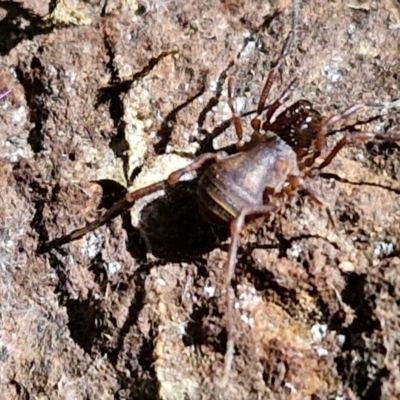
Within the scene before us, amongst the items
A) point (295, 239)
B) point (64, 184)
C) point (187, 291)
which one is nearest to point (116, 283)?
point (187, 291)

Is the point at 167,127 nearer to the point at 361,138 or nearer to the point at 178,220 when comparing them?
the point at 178,220

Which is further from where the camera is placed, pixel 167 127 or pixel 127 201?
pixel 167 127

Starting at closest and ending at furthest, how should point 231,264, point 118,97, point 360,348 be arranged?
point 360,348 < point 231,264 < point 118,97

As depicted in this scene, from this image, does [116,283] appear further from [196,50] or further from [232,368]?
[196,50]

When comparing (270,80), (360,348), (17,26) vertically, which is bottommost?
(360,348)

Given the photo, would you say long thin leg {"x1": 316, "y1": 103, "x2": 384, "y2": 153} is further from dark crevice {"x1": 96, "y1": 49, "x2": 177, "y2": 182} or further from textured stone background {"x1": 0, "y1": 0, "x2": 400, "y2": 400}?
dark crevice {"x1": 96, "y1": 49, "x2": 177, "y2": 182}

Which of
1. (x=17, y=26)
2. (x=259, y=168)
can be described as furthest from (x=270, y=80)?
(x=17, y=26)

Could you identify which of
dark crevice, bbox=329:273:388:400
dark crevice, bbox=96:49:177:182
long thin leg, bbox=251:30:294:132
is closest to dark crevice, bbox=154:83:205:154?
dark crevice, bbox=96:49:177:182
